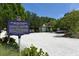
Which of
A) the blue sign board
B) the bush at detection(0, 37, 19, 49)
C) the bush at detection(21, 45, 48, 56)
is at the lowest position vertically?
the bush at detection(21, 45, 48, 56)

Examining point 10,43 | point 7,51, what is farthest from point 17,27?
point 7,51

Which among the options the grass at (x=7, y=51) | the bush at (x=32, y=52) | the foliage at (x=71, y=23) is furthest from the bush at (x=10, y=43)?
the foliage at (x=71, y=23)

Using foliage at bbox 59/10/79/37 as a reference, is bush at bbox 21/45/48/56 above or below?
below

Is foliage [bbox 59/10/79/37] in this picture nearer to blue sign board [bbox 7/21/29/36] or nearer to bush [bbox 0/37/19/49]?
blue sign board [bbox 7/21/29/36]

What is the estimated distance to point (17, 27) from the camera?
662 centimetres

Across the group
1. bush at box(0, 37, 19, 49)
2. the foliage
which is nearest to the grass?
bush at box(0, 37, 19, 49)

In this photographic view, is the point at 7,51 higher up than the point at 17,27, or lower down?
lower down

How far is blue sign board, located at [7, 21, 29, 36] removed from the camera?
6.61 metres

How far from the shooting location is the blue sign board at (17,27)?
21.7ft

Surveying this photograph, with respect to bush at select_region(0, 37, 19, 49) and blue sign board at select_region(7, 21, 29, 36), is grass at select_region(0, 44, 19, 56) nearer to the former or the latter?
bush at select_region(0, 37, 19, 49)

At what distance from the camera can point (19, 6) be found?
6.64 m

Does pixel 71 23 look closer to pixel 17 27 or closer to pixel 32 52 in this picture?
pixel 32 52

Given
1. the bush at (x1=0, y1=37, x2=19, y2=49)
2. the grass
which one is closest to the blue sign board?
the bush at (x1=0, y1=37, x2=19, y2=49)

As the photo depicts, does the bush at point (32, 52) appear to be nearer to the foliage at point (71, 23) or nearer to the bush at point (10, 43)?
the bush at point (10, 43)
